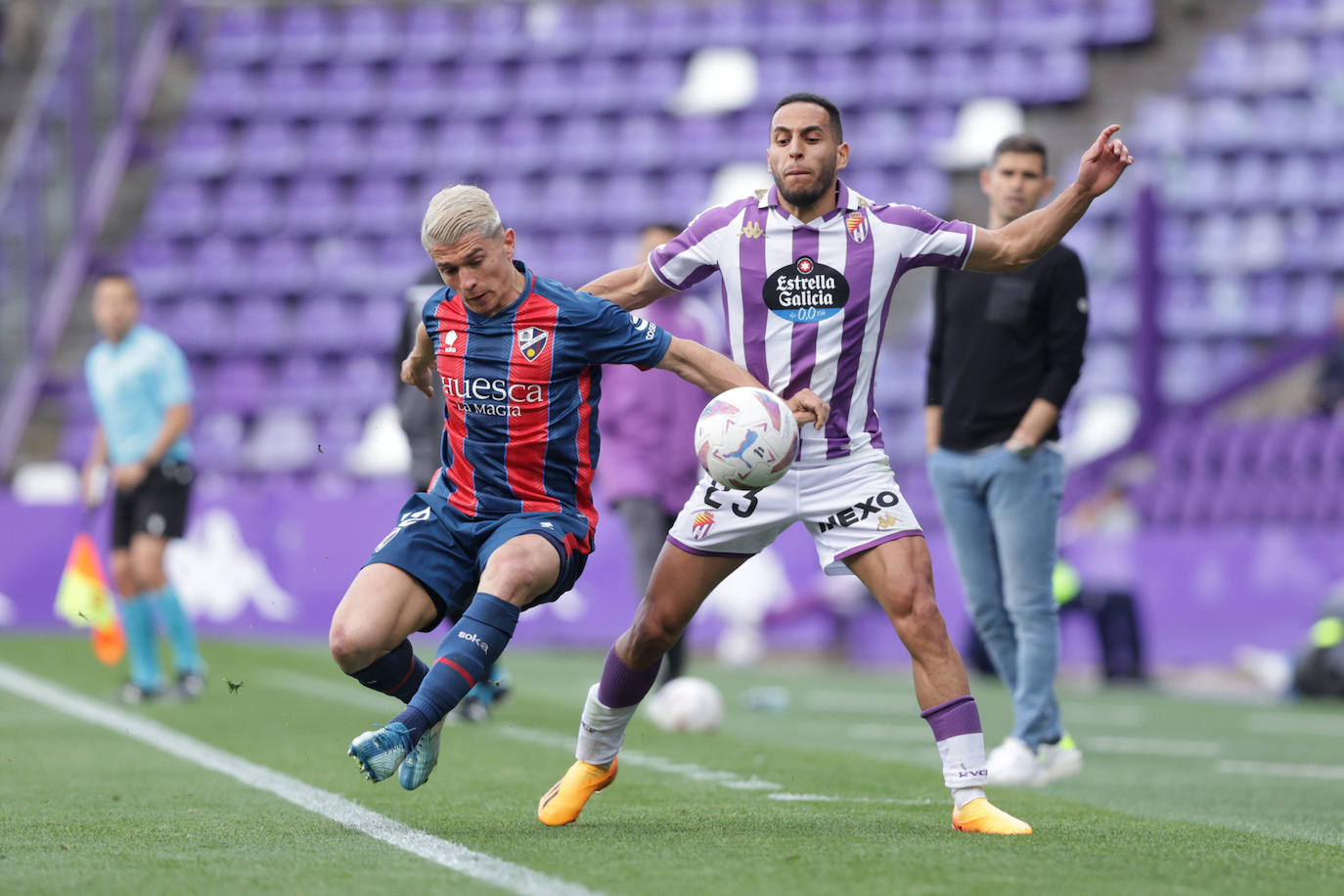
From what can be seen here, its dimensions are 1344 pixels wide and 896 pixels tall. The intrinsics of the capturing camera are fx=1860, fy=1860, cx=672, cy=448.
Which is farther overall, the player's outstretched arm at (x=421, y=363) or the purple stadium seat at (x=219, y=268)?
the purple stadium seat at (x=219, y=268)

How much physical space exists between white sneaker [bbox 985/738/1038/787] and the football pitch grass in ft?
0.82

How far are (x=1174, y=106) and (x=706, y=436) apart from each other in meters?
16.5

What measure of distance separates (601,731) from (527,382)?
1027mm

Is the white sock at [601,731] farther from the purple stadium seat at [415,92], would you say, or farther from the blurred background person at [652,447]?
the purple stadium seat at [415,92]

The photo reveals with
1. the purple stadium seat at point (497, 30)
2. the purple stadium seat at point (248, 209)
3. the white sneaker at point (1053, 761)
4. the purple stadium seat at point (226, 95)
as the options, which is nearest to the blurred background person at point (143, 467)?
the white sneaker at point (1053, 761)

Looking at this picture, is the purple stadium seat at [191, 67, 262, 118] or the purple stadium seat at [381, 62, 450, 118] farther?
the purple stadium seat at [191, 67, 262, 118]

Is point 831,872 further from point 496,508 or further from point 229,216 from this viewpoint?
point 229,216

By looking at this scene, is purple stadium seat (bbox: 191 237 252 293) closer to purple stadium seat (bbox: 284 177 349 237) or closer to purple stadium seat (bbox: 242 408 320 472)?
purple stadium seat (bbox: 284 177 349 237)

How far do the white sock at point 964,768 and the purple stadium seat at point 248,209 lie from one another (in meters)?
17.1

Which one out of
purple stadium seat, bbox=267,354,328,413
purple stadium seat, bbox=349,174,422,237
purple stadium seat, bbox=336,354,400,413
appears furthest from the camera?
purple stadium seat, bbox=349,174,422,237

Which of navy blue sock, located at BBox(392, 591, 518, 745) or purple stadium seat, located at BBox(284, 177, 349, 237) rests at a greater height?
purple stadium seat, located at BBox(284, 177, 349, 237)

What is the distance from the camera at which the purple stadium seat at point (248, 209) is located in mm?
20891

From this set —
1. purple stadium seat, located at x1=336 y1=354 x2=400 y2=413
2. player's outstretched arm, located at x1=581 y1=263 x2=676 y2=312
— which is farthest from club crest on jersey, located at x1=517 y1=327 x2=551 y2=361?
purple stadium seat, located at x1=336 y1=354 x2=400 y2=413

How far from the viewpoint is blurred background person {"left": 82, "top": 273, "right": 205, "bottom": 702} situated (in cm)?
979
